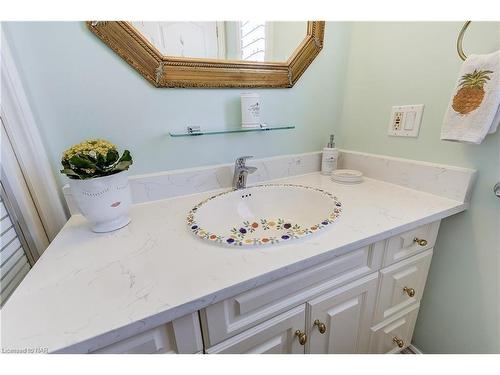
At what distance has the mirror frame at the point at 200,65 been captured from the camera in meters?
0.73

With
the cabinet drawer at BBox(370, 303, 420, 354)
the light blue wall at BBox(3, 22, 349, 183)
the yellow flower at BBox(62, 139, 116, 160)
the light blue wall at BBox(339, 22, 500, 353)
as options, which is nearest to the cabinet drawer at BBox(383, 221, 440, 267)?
the light blue wall at BBox(339, 22, 500, 353)

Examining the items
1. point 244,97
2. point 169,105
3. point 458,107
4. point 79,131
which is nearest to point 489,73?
point 458,107

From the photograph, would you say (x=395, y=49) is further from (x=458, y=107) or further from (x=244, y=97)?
(x=244, y=97)

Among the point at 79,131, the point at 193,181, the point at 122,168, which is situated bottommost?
the point at 193,181

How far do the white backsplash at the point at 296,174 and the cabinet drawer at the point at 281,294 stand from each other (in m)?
0.38

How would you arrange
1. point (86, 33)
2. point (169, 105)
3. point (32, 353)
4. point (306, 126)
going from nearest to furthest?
point (32, 353)
point (86, 33)
point (169, 105)
point (306, 126)

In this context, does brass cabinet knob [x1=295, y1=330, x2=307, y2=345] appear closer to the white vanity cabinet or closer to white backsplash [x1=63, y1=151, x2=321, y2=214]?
the white vanity cabinet

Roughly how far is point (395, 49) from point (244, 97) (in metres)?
0.63

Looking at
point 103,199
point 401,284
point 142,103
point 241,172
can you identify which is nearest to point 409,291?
point 401,284

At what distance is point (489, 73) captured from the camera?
2.11ft

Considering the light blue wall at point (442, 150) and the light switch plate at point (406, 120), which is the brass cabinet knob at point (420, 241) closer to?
the light blue wall at point (442, 150)

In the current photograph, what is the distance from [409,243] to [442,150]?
367mm

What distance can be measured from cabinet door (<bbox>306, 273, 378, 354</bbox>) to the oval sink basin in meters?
0.22

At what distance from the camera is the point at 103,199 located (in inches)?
25.0
